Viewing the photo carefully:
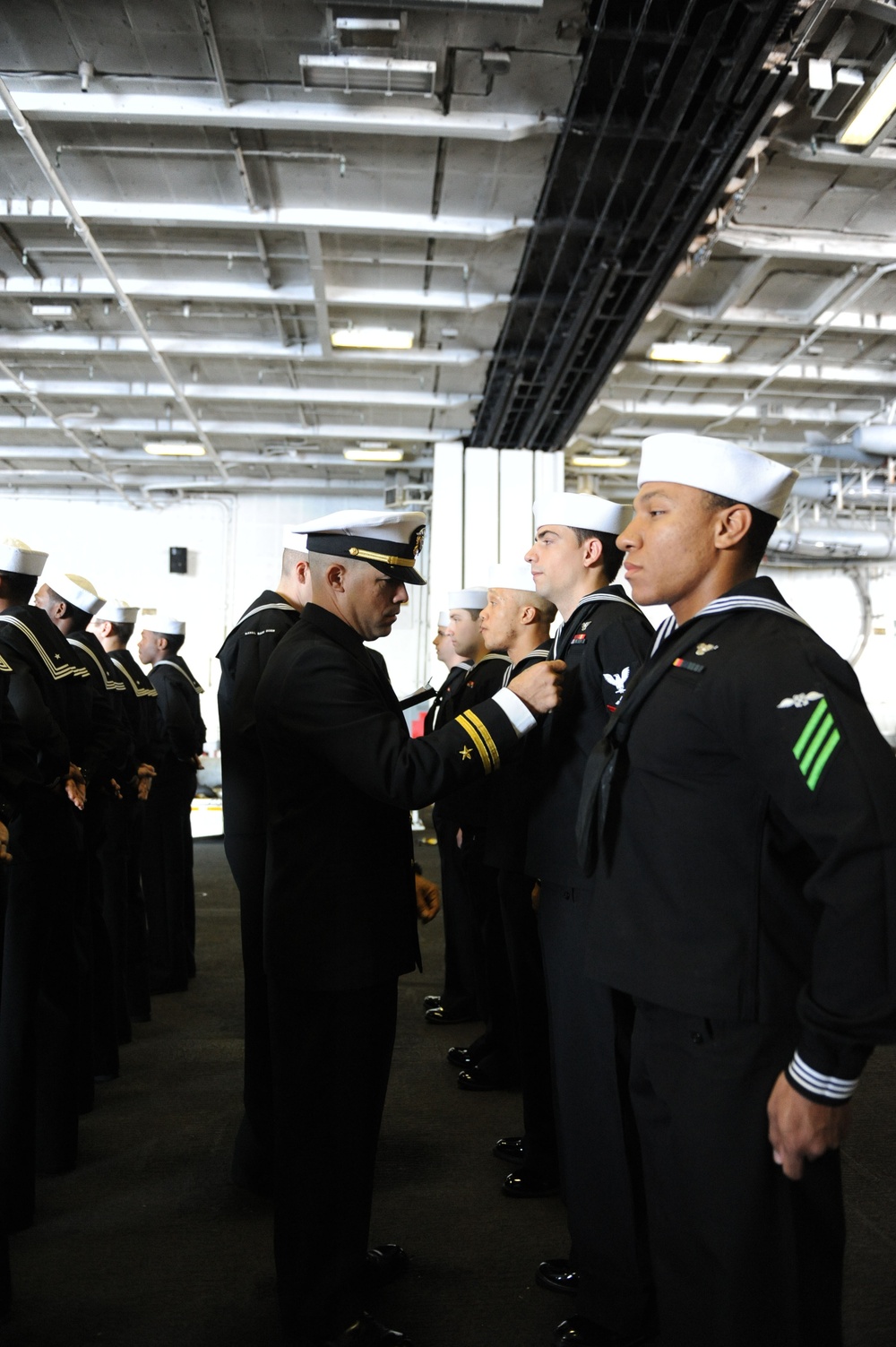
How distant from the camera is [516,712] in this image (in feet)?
6.74

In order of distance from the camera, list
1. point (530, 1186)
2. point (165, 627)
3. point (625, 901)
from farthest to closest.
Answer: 1. point (165, 627)
2. point (530, 1186)
3. point (625, 901)

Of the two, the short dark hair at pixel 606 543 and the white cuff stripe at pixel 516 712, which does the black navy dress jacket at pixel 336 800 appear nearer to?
the white cuff stripe at pixel 516 712

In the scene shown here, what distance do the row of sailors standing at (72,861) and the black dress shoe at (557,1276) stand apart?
1.29 meters

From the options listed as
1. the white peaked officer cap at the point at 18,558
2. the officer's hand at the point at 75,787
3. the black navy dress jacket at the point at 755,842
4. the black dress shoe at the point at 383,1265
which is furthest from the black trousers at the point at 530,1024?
the white peaked officer cap at the point at 18,558

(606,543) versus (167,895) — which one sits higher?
(606,543)

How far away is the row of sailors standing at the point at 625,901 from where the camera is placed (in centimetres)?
133

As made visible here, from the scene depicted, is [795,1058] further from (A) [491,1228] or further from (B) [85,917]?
(B) [85,917]

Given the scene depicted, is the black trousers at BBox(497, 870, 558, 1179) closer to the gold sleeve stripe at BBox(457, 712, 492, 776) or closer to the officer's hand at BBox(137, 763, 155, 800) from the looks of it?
the gold sleeve stripe at BBox(457, 712, 492, 776)

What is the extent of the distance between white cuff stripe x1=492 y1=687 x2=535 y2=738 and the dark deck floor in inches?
27.5

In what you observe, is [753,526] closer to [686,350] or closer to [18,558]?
[18,558]

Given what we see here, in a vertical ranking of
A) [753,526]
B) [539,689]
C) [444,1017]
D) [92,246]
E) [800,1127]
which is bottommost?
[444,1017]

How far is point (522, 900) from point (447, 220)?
5.99 meters

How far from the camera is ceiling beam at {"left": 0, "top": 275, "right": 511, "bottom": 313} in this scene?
28.7 ft

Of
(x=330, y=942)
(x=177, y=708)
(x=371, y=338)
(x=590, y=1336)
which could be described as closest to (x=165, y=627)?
(x=177, y=708)
